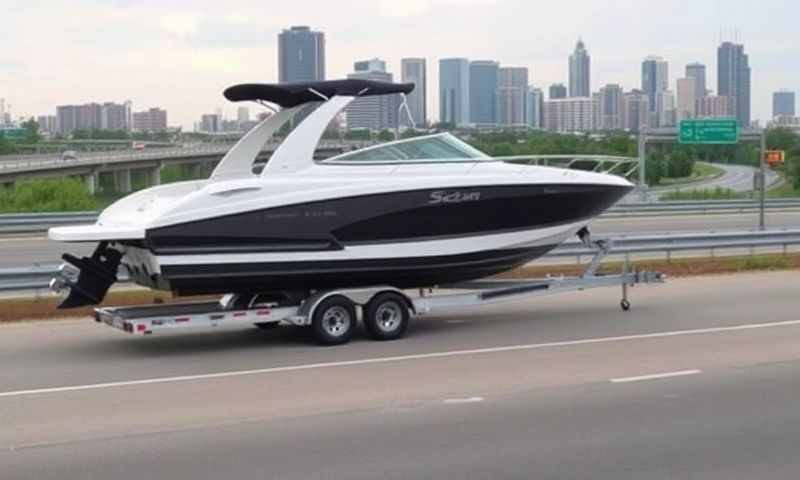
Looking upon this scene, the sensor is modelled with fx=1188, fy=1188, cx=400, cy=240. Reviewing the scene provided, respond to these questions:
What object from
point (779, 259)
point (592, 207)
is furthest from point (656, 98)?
point (592, 207)

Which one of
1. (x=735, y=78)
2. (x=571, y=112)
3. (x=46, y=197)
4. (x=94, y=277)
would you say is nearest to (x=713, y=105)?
(x=735, y=78)

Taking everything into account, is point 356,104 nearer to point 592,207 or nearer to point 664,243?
point 592,207

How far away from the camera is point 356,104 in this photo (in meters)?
14.3

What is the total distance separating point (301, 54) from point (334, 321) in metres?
8.75

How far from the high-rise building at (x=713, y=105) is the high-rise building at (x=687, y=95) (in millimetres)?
402

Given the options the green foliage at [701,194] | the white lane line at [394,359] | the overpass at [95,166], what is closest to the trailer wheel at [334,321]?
the white lane line at [394,359]

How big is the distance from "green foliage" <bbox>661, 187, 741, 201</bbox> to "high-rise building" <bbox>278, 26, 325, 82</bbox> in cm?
2866

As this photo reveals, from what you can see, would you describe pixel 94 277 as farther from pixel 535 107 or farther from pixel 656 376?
pixel 535 107

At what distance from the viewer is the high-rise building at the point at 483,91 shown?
37.0 metres

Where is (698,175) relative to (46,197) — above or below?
above

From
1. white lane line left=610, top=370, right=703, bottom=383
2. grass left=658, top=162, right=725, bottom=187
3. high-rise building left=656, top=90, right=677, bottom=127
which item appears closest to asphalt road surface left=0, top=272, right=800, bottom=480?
white lane line left=610, top=370, right=703, bottom=383

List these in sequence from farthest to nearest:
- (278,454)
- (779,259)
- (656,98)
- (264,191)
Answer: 1. (656,98)
2. (779,259)
3. (264,191)
4. (278,454)

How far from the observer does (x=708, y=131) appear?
3866 cm

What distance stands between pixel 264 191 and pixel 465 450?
5465 millimetres
